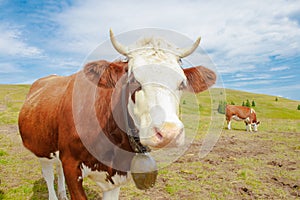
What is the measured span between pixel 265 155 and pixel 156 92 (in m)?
8.74

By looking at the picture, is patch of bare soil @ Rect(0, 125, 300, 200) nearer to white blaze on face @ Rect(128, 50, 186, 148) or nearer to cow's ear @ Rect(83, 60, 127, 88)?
cow's ear @ Rect(83, 60, 127, 88)

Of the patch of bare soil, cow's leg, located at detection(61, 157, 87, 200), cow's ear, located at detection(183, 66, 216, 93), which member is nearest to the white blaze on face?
cow's ear, located at detection(183, 66, 216, 93)

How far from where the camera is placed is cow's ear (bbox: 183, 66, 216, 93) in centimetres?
309

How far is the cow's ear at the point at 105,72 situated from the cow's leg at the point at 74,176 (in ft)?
3.71

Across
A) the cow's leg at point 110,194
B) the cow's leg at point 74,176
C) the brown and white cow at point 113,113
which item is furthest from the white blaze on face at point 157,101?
A: the cow's leg at point 110,194

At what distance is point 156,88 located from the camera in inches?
90.0

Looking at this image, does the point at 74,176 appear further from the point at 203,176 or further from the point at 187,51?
the point at 203,176

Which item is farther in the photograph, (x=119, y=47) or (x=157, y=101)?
(x=119, y=47)

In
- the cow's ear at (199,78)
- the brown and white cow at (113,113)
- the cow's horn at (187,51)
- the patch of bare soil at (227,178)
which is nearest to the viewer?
the brown and white cow at (113,113)

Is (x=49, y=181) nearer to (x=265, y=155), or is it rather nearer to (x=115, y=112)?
(x=115, y=112)

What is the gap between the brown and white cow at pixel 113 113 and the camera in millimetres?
2223

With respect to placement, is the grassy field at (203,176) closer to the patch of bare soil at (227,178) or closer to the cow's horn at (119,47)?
the patch of bare soil at (227,178)

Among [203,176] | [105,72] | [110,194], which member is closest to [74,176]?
[110,194]

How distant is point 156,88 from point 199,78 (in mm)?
1049
